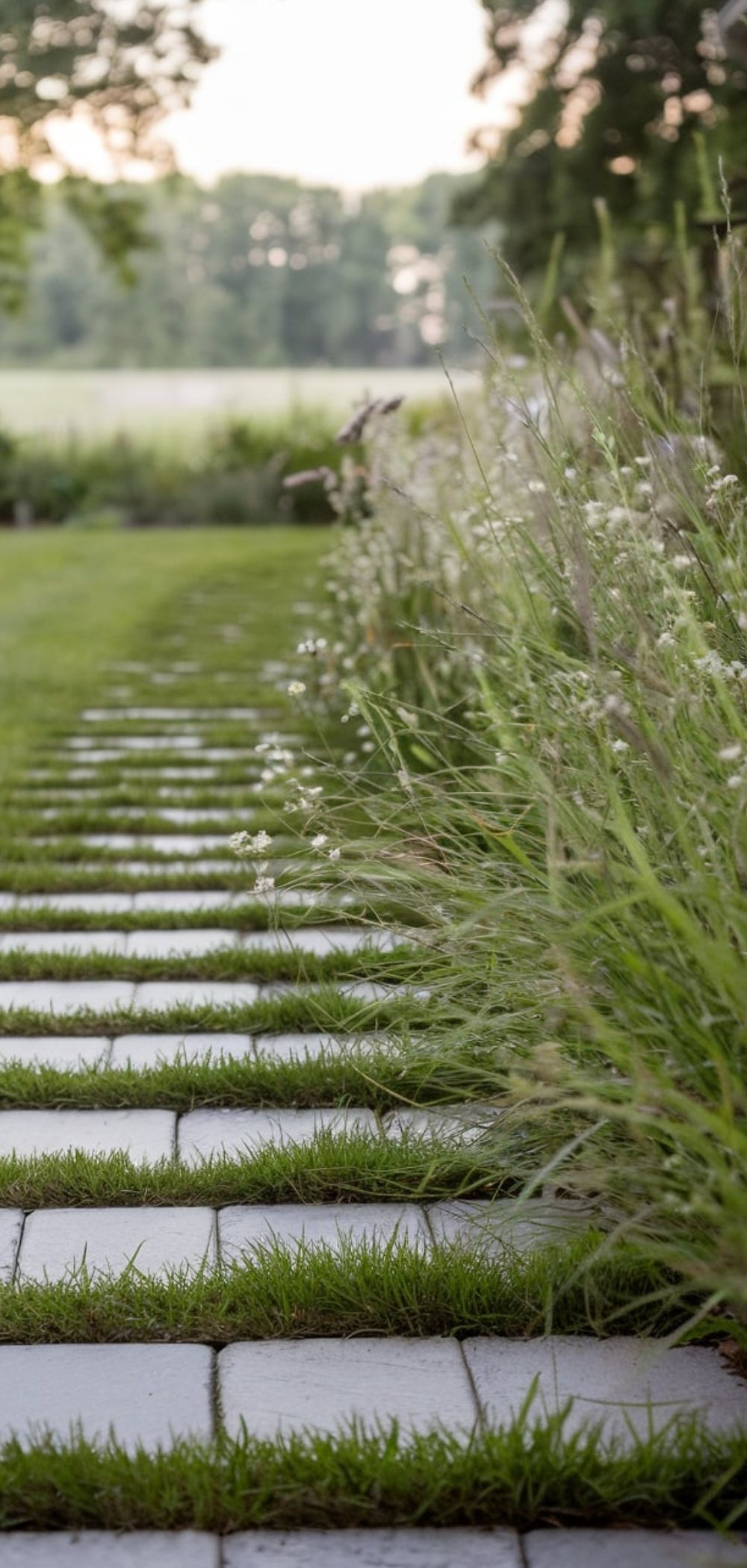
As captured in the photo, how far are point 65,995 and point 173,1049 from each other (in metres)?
0.40

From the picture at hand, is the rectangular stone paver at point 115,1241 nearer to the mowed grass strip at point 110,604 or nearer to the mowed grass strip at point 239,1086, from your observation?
the mowed grass strip at point 239,1086

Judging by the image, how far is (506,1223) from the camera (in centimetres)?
203

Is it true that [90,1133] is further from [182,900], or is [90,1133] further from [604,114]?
[604,114]

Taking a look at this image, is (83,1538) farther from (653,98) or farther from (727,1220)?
(653,98)

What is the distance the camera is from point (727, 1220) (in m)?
1.43

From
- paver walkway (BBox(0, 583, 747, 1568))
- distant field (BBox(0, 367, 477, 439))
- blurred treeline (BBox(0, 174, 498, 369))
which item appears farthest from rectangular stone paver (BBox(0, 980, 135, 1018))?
blurred treeline (BBox(0, 174, 498, 369))

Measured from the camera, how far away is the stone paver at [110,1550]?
1437 millimetres

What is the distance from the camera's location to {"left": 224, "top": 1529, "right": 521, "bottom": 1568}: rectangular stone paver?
1437mm

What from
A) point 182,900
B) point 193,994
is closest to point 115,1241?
point 193,994

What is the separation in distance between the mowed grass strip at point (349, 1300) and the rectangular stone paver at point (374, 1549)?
33 cm

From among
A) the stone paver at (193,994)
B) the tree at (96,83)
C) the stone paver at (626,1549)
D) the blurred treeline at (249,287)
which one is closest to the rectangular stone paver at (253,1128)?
the stone paver at (193,994)

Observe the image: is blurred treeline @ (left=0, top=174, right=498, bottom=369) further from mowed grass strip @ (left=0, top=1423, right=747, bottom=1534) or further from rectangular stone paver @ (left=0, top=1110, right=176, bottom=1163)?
mowed grass strip @ (left=0, top=1423, right=747, bottom=1534)

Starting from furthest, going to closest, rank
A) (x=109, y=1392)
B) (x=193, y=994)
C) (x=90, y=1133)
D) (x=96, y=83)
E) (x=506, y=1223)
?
1. (x=96, y=83)
2. (x=193, y=994)
3. (x=90, y=1133)
4. (x=506, y=1223)
5. (x=109, y=1392)


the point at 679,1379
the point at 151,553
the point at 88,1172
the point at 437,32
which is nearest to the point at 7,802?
the point at 88,1172
